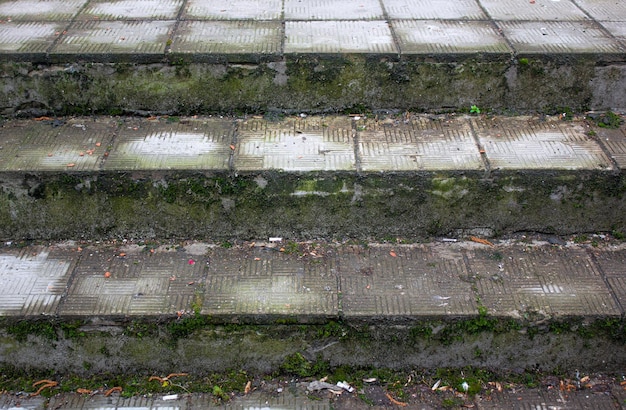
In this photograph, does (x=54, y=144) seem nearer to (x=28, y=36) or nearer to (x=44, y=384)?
(x=28, y=36)

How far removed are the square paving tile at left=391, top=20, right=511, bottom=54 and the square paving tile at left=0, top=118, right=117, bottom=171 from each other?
1956 millimetres

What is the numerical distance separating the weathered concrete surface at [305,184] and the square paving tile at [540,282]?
7.1 inches

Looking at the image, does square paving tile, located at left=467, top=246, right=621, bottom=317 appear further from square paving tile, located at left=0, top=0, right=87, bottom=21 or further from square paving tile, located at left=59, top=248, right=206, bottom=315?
square paving tile, located at left=0, top=0, right=87, bottom=21

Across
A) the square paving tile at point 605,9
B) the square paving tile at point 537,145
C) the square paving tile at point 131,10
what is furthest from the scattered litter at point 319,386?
the square paving tile at point 605,9

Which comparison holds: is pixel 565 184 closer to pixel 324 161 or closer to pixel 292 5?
pixel 324 161

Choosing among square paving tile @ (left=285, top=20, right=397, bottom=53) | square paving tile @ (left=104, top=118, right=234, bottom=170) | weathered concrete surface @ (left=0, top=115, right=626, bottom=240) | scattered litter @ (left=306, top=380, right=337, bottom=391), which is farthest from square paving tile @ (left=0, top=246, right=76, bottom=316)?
square paving tile @ (left=285, top=20, right=397, bottom=53)

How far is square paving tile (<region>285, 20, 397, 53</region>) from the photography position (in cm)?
348

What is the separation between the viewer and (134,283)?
2955 millimetres

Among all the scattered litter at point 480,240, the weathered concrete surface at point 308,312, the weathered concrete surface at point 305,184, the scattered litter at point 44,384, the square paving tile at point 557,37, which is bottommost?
the scattered litter at point 44,384

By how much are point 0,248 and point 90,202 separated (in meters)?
0.60

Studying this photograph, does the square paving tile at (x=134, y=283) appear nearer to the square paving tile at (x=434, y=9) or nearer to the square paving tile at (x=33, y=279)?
the square paving tile at (x=33, y=279)

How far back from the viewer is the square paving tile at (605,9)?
12.9 feet

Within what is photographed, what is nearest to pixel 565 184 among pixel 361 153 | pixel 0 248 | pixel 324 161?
pixel 361 153

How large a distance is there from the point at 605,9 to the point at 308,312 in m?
3.24
